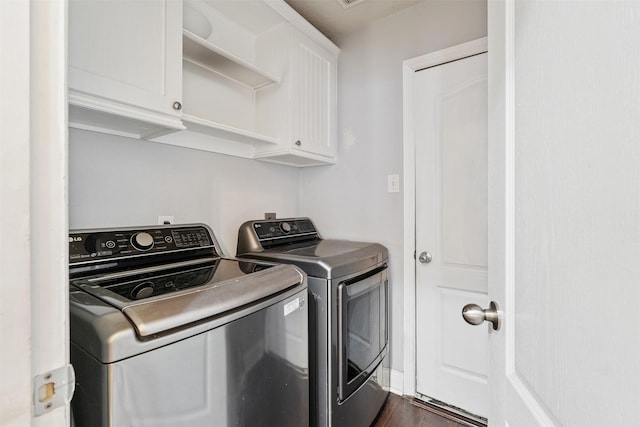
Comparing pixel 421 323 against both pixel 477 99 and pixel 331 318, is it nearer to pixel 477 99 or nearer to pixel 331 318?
pixel 331 318

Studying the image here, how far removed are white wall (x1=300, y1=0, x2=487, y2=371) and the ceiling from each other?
6cm

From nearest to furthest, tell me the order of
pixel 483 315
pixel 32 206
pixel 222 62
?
1. pixel 32 206
2. pixel 483 315
3. pixel 222 62

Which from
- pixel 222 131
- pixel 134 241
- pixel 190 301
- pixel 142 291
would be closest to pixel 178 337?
pixel 190 301

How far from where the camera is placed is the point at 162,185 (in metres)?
1.52

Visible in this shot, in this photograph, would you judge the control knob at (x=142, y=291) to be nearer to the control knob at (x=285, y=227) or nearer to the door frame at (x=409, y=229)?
the control knob at (x=285, y=227)

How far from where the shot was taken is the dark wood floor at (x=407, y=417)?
167cm

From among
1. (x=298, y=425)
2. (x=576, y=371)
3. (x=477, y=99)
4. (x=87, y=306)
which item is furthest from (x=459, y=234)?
(x=87, y=306)

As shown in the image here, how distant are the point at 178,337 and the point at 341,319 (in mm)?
795

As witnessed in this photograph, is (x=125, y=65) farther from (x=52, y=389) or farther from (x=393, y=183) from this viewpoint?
(x=393, y=183)

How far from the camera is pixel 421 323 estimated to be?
191 centimetres

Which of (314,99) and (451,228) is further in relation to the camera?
(314,99)

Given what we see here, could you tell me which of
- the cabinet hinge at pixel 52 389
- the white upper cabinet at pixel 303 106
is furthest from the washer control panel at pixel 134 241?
the cabinet hinge at pixel 52 389

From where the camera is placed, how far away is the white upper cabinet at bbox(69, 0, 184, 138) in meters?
1.00

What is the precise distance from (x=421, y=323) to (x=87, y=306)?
178 cm
